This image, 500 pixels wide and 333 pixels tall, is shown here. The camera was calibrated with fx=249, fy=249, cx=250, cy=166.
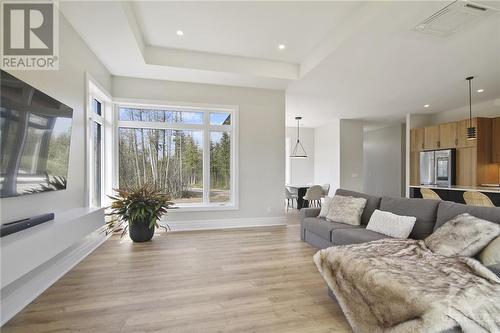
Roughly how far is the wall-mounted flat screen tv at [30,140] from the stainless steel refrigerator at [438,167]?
314 inches

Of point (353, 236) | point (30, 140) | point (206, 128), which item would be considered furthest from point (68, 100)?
point (353, 236)

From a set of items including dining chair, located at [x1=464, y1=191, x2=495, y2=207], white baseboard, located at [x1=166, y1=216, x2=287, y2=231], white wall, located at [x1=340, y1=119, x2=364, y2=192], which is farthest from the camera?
white wall, located at [x1=340, y1=119, x2=364, y2=192]

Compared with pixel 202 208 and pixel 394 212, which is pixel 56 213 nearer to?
pixel 202 208


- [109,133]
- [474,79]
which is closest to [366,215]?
[474,79]

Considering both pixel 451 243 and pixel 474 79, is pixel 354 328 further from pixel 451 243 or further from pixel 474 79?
pixel 474 79

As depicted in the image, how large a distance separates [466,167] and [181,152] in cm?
678

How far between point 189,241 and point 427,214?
3459mm

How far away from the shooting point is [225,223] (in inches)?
209

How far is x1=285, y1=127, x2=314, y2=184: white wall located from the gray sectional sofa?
18.2ft

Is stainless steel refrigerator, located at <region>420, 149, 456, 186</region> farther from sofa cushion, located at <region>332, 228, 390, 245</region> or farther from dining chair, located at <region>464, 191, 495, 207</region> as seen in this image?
sofa cushion, located at <region>332, 228, 390, 245</region>

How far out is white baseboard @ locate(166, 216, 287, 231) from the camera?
5090 millimetres

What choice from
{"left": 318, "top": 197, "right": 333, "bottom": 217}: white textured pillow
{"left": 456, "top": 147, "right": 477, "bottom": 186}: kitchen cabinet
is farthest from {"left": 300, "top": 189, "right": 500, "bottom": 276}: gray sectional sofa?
{"left": 456, "top": 147, "right": 477, "bottom": 186}: kitchen cabinet

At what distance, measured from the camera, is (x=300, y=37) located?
3.90 meters

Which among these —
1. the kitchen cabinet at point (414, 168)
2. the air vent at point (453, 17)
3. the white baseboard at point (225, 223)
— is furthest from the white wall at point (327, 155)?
the air vent at point (453, 17)
